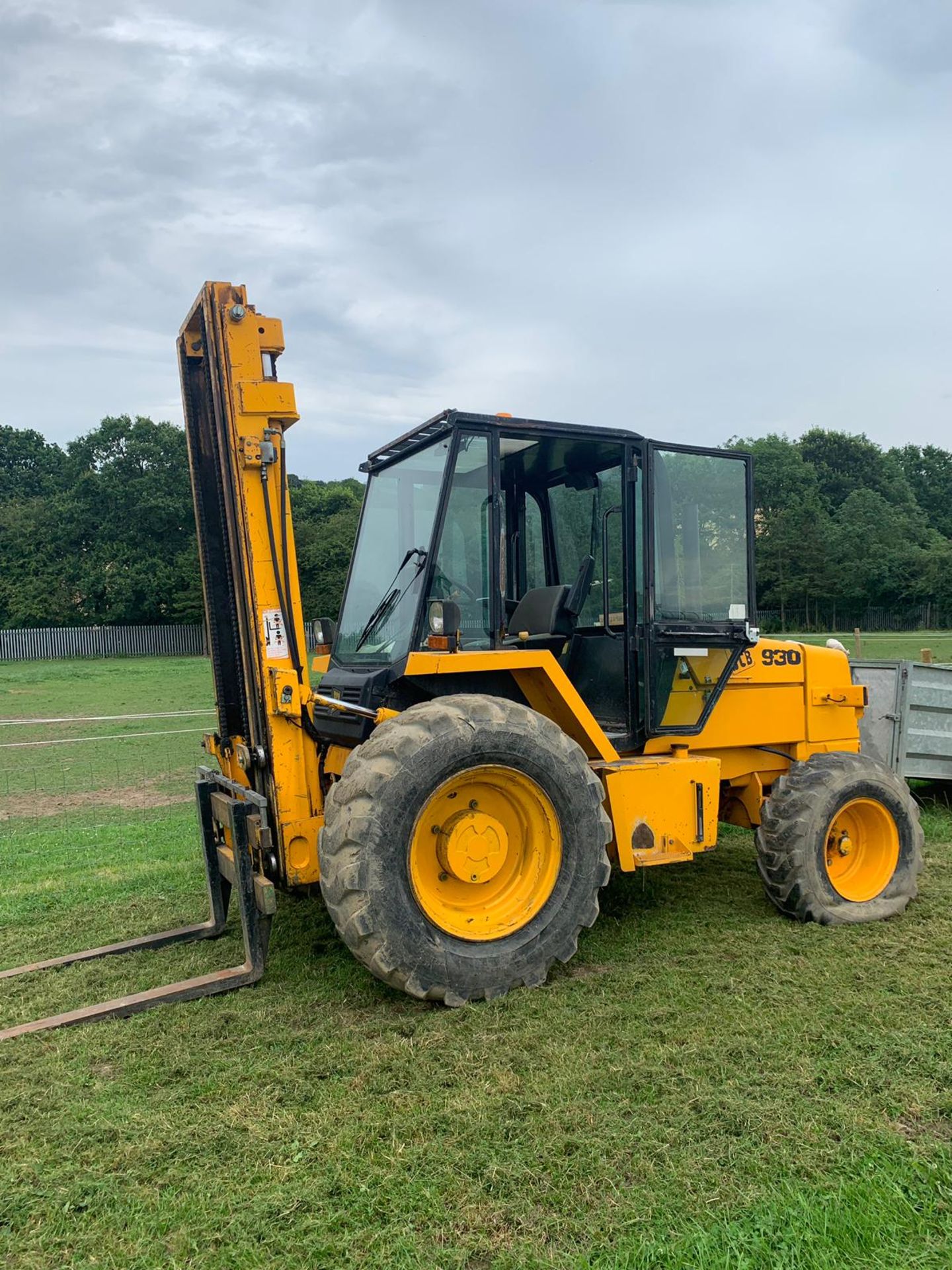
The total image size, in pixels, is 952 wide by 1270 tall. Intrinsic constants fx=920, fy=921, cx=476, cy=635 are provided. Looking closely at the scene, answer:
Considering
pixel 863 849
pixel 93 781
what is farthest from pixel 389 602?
pixel 93 781

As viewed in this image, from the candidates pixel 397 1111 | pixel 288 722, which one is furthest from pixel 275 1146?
pixel 288 722

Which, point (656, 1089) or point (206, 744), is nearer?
point (656, 1089)

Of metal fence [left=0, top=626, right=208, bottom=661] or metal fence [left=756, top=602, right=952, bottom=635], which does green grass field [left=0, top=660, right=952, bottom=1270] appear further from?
metal fence [left=756, top=602, right=952, bottom=635]

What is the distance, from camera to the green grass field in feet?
8.77

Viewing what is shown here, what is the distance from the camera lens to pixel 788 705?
6.09 m

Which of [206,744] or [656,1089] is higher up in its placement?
[206,744]

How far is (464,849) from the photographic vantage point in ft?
14.5

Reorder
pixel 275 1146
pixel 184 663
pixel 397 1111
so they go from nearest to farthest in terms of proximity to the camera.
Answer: pixel 275 1146, pixel 397 1111, pixel 184 663

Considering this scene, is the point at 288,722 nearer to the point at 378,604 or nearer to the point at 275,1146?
the point at 378,604

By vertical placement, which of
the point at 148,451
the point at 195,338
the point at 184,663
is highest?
the point at 148,451

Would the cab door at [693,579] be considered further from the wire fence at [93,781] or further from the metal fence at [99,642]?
the metal fence at [99,642]

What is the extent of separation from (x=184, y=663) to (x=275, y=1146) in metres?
35.9

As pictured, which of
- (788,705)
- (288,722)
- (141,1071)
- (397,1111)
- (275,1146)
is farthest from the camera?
(788,705)

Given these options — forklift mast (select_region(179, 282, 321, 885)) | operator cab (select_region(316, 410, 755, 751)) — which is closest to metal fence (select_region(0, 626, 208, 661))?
operator cab (select_region(316, 410, 755, 751))
